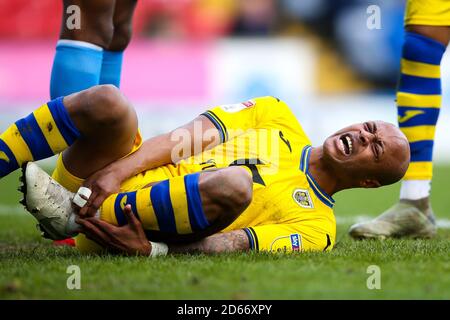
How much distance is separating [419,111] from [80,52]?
1874 millimetres

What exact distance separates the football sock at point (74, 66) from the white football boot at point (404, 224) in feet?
5.24

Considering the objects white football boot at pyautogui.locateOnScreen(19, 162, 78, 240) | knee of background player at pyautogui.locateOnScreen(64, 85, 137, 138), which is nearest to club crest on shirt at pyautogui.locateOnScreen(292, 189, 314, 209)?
knee of background player at pyautogui.locateOnScreen(64, 85, 137, 138)

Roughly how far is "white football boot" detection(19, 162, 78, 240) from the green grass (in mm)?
126

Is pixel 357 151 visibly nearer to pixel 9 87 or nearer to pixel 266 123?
pixel 266 123

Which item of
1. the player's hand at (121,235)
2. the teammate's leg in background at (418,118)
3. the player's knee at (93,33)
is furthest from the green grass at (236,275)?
the player's knee at (93,33)

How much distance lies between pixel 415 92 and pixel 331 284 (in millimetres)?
2030

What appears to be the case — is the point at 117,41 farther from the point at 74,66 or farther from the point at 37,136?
the point at 37,136

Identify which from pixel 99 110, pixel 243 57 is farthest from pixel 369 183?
pixel 243 57

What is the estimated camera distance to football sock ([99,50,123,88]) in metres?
4.21

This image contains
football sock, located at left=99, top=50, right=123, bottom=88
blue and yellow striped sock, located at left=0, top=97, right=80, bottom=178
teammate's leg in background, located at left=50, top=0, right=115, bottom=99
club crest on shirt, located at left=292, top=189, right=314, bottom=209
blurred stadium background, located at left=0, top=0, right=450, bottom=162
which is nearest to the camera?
blue and yellow striped sock, located at left=0, top=97, right=80, bottom=178

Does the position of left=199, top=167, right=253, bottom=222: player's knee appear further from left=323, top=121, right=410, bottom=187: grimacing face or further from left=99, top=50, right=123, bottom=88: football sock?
left=99, top=50, right=123, bottom=88: football sock

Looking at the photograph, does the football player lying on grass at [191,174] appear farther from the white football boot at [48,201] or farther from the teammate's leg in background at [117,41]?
the teammate's leg in background at [117,41]

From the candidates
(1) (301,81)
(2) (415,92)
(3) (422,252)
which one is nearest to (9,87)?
(1) (301,81)

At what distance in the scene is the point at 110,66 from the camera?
423cm
